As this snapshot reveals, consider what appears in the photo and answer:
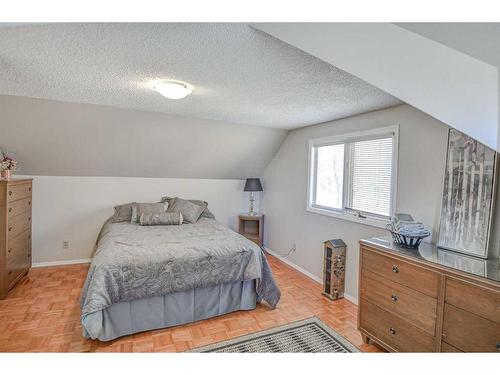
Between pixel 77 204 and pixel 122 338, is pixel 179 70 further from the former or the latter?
pixel 77 204

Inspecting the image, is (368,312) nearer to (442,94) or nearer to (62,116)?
(442,94)

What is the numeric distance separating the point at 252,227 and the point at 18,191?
3.32m

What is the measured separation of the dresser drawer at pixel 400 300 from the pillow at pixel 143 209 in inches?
111

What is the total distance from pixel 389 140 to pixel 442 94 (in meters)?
1.54

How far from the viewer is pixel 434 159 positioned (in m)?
2.26

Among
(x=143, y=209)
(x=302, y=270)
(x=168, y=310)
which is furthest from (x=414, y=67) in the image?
(x=143, y=209)

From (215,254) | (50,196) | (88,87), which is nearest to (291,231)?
(215,254)

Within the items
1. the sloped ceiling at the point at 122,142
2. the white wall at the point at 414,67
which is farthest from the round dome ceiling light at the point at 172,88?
the sloped ceiling at the point at 122,142

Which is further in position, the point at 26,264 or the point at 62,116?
the point at 26,264

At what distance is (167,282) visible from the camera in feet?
7.72

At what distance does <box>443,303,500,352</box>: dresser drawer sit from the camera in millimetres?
1441

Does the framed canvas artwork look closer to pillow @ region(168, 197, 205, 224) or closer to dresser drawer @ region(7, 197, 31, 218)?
pillow @ region(168, 197, 205, 224)

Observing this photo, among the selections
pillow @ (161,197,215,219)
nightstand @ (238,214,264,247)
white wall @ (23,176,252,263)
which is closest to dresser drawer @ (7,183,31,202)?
white wall @ (23,176,252,263)

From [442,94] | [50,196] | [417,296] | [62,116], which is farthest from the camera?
[50,196]
